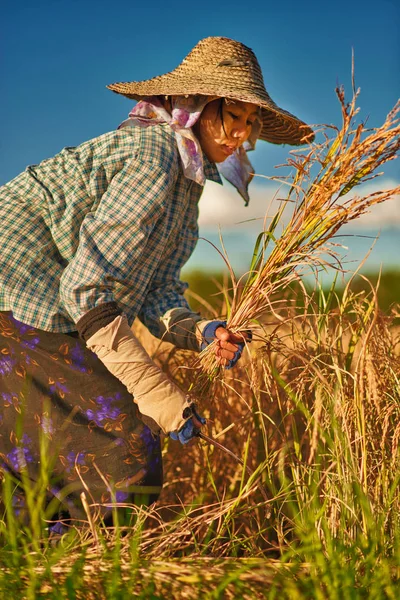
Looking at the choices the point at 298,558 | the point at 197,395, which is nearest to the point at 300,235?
the point at 197,395

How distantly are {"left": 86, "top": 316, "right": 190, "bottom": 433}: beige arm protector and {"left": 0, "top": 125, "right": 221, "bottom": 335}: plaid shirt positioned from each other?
13 cm

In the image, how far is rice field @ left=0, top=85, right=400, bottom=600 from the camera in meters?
1.60

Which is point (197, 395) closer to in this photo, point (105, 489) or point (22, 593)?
point (105, 489)

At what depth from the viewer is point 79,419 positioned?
2.17 metres

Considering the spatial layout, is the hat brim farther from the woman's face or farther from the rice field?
the rice field

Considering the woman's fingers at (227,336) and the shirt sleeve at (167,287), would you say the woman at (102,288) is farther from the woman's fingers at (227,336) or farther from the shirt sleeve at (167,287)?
the shirt sleeve at (167,287)

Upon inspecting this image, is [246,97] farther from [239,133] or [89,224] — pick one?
[89,224]

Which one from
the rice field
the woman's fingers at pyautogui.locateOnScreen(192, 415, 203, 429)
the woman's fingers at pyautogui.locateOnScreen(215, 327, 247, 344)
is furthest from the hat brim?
the woman's fingers at pyautogui.locateOnScreen(192, 415, 203, 429)

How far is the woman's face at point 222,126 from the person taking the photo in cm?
231

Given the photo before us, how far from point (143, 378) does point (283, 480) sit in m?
0.49

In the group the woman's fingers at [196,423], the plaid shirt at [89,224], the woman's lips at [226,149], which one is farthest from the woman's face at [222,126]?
the woman's fingers at [196,423]

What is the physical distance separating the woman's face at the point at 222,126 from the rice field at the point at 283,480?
0.30 m

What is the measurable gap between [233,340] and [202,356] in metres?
0.16

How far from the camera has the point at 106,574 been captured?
1604 mm
